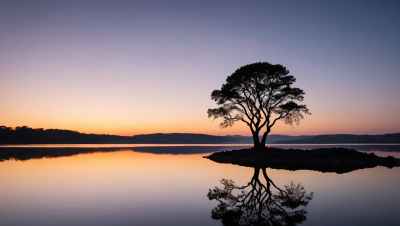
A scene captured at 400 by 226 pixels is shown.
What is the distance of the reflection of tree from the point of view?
8203 millimetres

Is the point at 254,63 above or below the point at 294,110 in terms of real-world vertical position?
above

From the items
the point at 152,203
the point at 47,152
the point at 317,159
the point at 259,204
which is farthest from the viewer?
the point at 47,152

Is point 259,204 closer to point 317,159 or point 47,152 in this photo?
point 317,159

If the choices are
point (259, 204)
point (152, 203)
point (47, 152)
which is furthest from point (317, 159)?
point (47, 152)

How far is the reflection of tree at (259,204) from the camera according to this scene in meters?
8.20

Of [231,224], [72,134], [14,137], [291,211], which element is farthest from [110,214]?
[72,134]

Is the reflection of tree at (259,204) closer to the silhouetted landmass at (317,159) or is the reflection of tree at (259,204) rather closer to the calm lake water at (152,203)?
the calm lake water at (152,203)

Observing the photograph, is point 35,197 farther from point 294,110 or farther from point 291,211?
point 294,110

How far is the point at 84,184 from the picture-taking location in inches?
622

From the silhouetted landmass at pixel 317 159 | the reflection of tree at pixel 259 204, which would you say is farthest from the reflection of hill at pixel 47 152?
the reflection of tree at pixel 259 204

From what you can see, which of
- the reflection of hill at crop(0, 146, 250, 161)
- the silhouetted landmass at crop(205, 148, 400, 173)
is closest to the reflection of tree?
the silhouetted landmass at crop(205, 148, 400, 173)

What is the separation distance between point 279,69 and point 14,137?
7407 inches

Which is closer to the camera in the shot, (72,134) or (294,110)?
(294,110)

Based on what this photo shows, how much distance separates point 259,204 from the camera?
33.7ft
